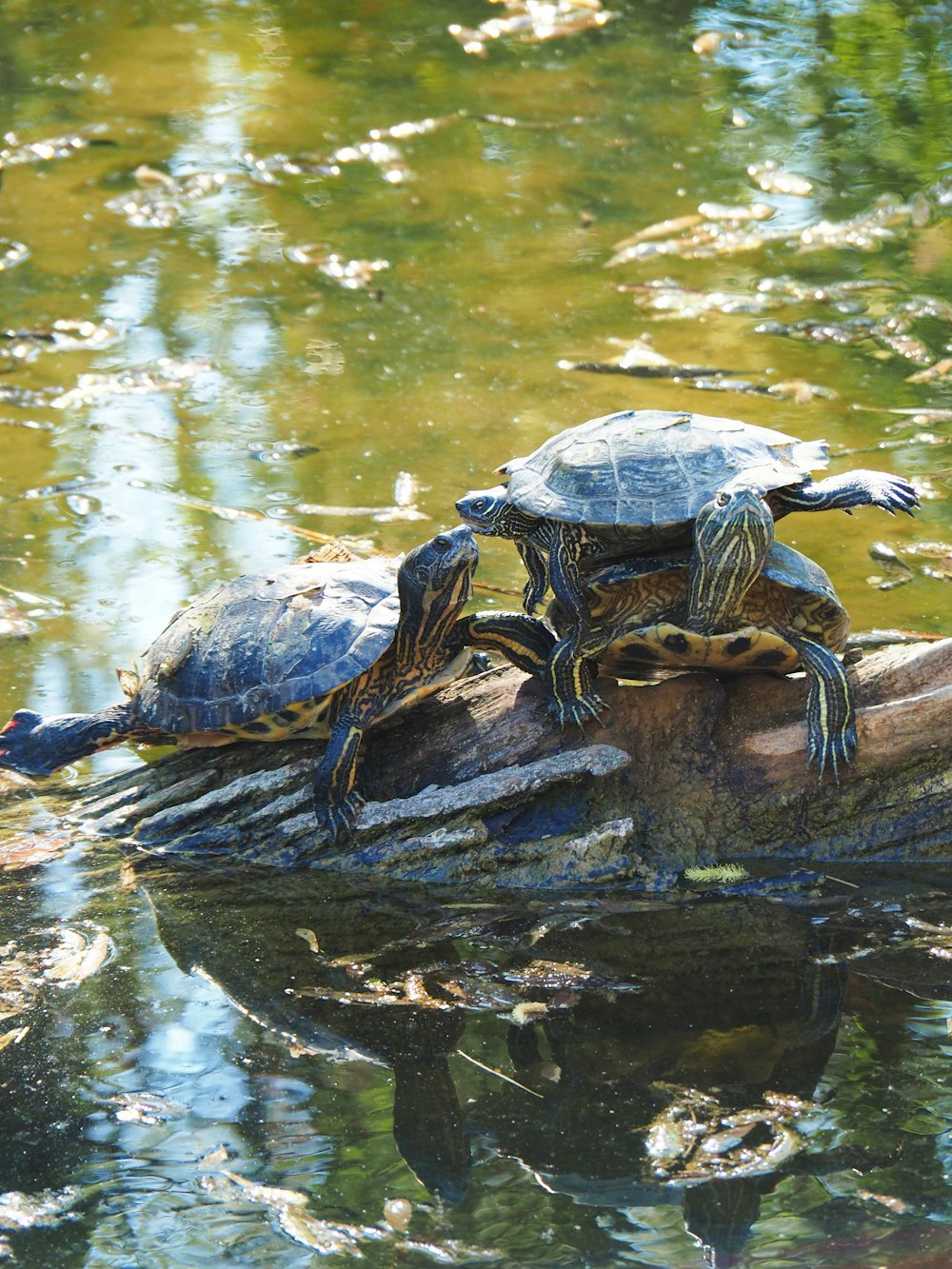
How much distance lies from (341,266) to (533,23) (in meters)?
5.10

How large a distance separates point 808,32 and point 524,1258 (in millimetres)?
11874

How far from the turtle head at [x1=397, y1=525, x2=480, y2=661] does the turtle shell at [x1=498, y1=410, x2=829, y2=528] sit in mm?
217

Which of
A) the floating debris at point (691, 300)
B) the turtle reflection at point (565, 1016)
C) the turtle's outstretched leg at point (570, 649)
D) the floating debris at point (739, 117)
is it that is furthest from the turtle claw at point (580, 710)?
the floating debris at point (739, 117)

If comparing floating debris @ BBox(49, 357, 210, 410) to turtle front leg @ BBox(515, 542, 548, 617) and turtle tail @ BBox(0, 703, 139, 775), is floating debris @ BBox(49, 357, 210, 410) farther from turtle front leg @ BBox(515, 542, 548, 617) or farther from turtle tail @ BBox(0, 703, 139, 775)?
turtle front leg @ BBox(515, 542, 548, 617)

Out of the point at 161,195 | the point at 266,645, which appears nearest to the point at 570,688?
the point at 266,645

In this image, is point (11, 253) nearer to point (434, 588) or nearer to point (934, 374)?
point (934, 374)

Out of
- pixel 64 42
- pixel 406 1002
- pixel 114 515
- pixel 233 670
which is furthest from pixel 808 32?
pixel 406 1002

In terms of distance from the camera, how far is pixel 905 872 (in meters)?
3.29

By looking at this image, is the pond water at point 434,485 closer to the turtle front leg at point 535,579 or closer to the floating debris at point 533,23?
the floating debris at point 533,23

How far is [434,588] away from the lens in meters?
3.64

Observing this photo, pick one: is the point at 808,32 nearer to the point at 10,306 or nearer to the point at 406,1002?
the point at 10,306

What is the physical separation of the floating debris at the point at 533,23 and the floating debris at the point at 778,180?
11.4 ft

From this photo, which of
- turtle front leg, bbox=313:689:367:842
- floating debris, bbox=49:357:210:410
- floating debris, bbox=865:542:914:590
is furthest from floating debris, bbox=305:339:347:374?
turtle front leg, bbox=313:689:367:842

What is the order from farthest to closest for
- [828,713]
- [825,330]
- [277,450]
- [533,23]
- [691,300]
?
1. [533,23]
2. [691,300]
3. [825,330]
4. [277,450]
5. [828,713]
